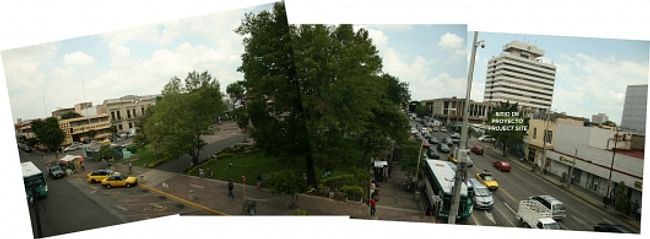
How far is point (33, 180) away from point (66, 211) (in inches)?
24.5

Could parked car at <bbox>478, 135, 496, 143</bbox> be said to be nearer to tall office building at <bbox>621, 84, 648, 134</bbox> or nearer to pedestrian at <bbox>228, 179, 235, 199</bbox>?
tall office building at <bbox>621, 84, 648, 134</bbox>

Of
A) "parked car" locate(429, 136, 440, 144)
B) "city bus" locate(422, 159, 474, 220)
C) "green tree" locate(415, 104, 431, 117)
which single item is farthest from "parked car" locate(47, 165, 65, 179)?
"parked car" locate(429, 136, 440, 144)

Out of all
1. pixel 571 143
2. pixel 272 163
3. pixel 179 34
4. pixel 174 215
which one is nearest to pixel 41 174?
pixel 174 215

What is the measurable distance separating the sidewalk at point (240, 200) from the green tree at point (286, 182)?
150 millimetres

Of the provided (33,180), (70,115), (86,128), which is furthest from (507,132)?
(33,180)

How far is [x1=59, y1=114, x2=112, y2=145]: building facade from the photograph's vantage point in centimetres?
464

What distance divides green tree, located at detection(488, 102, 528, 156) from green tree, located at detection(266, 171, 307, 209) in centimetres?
314

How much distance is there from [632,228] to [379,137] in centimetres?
402

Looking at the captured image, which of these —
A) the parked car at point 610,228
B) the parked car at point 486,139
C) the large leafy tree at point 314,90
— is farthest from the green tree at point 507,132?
the parked car at point 610,228

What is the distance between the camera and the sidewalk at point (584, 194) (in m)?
4.91

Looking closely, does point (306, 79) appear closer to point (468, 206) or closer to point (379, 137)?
point (379, 137)

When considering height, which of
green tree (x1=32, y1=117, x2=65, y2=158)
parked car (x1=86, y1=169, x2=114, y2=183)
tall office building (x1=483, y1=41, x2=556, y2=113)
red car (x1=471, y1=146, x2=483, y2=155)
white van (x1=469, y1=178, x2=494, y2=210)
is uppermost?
tall office building (x1=483, y1=41, x2=556, y2=113)

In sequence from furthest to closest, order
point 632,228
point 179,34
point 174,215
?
point 174,215 → point 632,228 → point 179,34

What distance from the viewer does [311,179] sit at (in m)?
5.55
